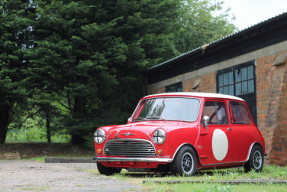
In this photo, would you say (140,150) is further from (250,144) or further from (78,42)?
(78,42)

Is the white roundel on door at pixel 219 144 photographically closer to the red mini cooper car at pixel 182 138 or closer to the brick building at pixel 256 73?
the red mini cooper car at pixel 182 138

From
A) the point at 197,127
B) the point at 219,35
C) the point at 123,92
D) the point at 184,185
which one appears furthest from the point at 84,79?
the point at 219,35

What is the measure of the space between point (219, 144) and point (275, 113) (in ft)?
12.8

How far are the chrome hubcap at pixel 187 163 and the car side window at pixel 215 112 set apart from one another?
109 cm

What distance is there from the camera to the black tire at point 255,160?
27.9ft

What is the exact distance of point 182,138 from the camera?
7.08 meters

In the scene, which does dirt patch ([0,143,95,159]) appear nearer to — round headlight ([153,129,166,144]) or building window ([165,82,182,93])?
building window ([165,82,182,93])

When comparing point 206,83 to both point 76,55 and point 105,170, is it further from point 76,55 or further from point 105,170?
point 105,170

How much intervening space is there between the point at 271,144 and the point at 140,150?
17.2 ft

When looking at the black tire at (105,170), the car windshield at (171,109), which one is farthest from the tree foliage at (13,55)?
the car windshield at (171,109)

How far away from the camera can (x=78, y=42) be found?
16.8 m

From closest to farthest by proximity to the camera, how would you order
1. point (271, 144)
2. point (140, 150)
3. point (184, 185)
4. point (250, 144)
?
1. point (184, 185)
2. point (140, 150)
3. point (250, 144)
4. point (271, 144)

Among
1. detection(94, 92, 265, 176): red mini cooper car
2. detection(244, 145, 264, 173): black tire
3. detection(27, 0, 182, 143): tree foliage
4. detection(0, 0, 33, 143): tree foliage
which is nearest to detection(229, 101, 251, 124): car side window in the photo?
detection(94, 92, 265, 176): red mini cooper car

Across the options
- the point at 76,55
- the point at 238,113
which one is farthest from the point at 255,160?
the point at 76,55
